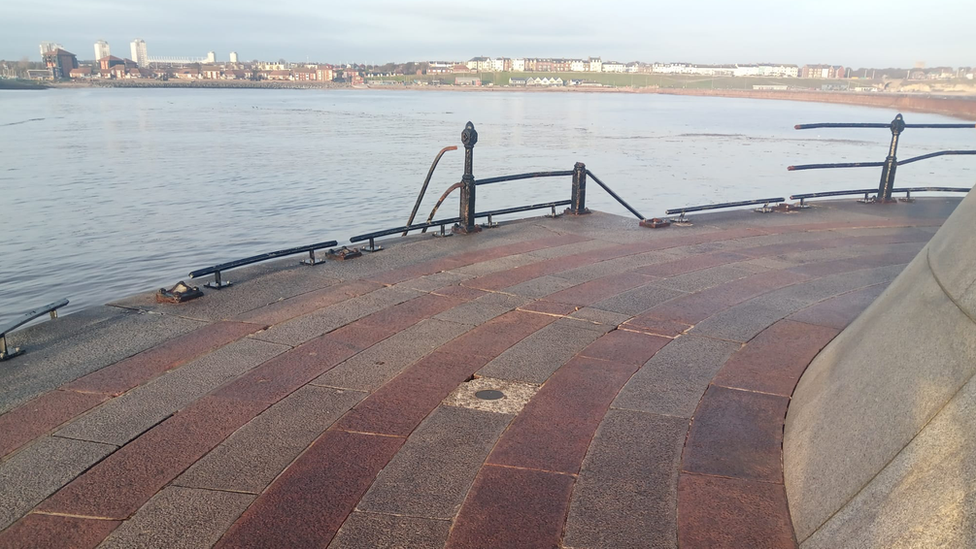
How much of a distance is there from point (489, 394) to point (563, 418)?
579 mm

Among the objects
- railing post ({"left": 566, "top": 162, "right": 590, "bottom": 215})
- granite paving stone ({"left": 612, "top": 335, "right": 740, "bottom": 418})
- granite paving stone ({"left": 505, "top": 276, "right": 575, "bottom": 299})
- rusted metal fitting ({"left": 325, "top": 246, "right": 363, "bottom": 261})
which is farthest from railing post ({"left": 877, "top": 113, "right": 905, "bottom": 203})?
rusted metal fitting ({"left": 325, "top": 246, "right": 363, "bottom": 261})

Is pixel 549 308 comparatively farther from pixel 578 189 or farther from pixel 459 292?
pixel 578 189

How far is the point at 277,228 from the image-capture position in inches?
708

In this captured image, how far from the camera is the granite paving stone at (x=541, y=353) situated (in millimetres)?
5102

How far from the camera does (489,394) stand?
4.75m

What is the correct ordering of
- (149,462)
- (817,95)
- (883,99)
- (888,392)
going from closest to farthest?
Result: (888,392)
(149,462)
(883,99)
(817,95)

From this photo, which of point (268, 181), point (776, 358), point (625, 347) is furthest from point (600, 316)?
point (268, 181)

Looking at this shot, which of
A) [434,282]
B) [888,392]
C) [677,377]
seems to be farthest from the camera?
[434,282]

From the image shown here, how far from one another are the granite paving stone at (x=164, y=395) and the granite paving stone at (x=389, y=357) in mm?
619

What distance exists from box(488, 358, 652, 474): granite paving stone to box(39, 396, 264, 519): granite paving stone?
1609mm

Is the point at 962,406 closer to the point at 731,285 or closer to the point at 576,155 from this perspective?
the point at 731,285

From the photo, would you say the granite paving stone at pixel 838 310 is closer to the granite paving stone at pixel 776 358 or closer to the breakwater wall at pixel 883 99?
the granite paving stone at pixel 776 358

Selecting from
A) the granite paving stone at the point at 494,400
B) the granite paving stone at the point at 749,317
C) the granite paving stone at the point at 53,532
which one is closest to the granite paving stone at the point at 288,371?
the granite paving stone at the point at 494,400

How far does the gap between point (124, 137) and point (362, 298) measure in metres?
42.0
